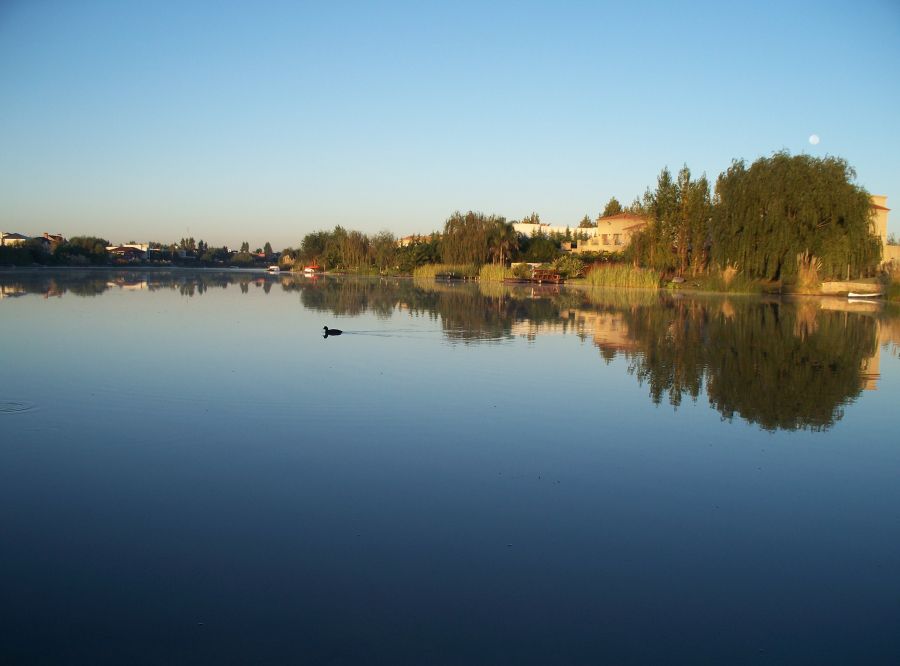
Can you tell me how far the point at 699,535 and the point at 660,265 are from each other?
4562 centimetres

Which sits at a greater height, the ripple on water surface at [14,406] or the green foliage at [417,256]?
the green foliage at [417,256]

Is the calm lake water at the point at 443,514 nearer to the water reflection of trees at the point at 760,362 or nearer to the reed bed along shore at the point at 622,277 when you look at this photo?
the water reflection of trees at the point at 760,362

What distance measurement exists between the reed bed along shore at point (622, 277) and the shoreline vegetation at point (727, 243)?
0.08 meters

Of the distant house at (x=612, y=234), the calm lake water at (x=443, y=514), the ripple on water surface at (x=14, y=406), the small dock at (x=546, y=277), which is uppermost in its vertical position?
the distant house at (x=612, y=234)

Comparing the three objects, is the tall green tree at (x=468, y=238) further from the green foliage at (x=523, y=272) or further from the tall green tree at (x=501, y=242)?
the green foliage at (x=523, y=272)

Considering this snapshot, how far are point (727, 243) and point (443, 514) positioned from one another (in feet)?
131

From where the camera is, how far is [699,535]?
474cm

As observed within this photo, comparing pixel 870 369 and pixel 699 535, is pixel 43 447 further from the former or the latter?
pixel 870 369

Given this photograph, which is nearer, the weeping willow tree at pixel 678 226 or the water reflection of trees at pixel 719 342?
the water reflection of trees at pixel 719 342

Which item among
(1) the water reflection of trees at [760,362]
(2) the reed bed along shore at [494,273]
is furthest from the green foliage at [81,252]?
(1) the water reflection of trees at [760,362]

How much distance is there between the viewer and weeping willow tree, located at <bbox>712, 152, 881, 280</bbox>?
37875 millimetres

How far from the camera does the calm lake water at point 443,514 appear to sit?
347 cm

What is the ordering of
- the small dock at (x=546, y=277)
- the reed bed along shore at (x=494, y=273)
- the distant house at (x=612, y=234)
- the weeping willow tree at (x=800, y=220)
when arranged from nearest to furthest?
the weeping willow tree at (x=800, y=220) < the small dock at (x=546, y=277) < the reed bed along shore at (x=494, y=273) < the distant house at (x=612, y=234)

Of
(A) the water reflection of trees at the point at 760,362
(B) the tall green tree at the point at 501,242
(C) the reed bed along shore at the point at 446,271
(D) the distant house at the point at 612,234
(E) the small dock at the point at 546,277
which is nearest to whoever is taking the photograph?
(A) the water reflection of trees at the point at 760,362
